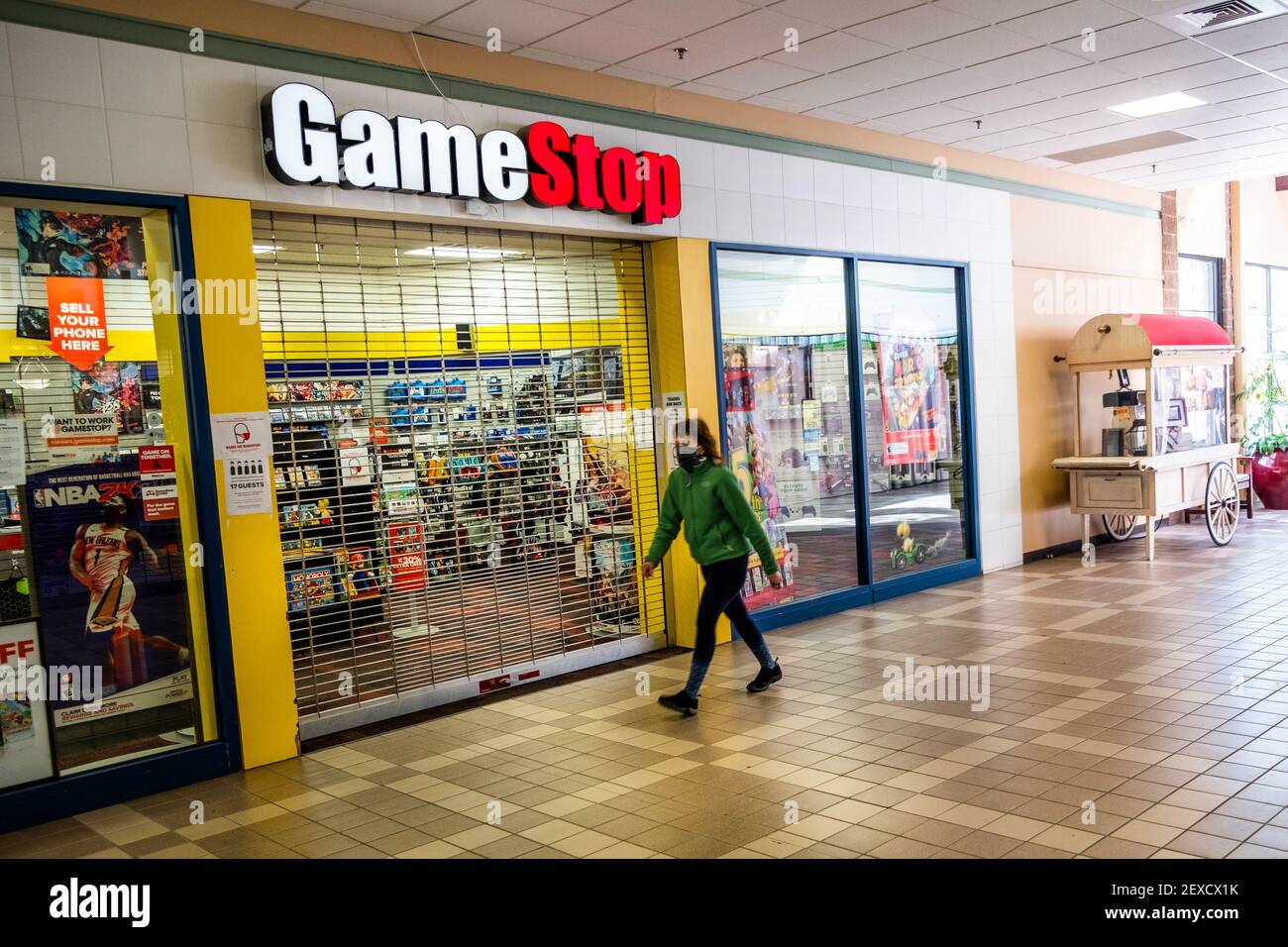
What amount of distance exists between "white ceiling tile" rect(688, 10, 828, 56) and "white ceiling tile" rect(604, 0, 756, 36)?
4.0 inches

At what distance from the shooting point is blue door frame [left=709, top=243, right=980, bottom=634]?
301 inches

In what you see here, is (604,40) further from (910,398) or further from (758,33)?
(910,398)

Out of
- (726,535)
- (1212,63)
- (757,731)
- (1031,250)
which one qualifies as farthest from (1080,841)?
(1031,250)

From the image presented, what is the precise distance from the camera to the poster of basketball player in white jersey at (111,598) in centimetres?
477

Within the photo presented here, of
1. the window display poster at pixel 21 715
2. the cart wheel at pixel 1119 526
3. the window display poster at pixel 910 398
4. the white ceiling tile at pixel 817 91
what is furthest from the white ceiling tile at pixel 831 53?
the cart wheel at pixel 1119 526

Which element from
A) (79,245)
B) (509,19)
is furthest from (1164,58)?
(79,245)

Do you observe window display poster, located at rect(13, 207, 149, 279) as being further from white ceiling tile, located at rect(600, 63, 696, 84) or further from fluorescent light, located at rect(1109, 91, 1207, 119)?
fluorescent light, located at rect(1109, 91, 1207, 119)

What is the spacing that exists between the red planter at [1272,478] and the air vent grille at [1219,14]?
25.0 feet

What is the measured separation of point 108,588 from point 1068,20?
6.36m

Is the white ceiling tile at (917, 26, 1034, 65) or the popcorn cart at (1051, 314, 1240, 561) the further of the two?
the popcorn cart at (1051, 314, 1240, 561)

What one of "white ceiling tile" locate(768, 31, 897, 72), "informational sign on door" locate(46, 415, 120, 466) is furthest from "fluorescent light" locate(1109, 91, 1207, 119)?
"informational sign on door" locate(46, 415, 120, 466)

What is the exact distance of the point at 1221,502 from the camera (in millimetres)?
10367

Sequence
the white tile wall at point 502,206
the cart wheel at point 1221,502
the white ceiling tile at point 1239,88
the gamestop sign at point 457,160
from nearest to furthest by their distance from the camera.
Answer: the white tile wall at point 502,206 → the gamestop sign at point 457,160 → the white ceiling tile at point 1239,88 → the cart wheel at point 1221,502

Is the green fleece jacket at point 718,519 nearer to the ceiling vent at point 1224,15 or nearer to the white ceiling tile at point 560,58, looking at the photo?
the white ceiling tile at point 560,58
